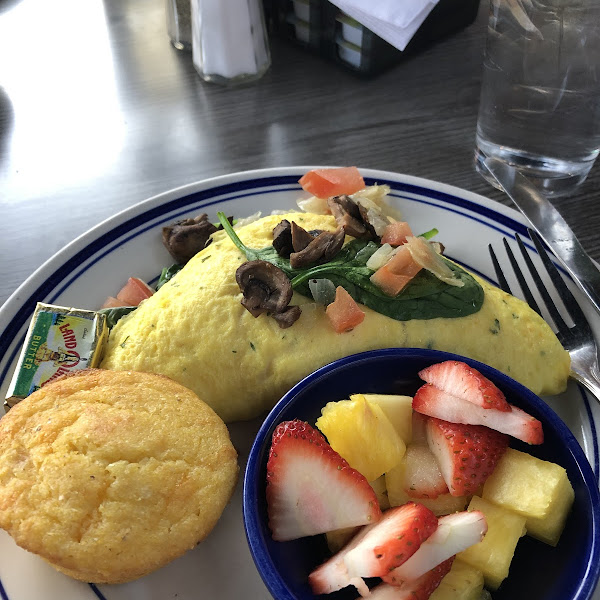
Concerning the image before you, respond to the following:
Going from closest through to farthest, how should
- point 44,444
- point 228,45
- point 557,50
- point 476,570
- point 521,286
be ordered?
point 476,570, point 44,444, point 521,286, point 557,50, point 228,45

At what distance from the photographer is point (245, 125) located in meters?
3.15

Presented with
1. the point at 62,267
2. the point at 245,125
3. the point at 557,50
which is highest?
the point at 557,50

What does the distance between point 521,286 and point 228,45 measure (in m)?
2.01

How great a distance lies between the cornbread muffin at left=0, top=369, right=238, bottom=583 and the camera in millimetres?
1289

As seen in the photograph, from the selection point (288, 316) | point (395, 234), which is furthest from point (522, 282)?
point (288, 316)

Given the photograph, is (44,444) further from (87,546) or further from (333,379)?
(333,379)

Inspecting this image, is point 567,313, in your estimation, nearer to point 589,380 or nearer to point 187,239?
point 589,380

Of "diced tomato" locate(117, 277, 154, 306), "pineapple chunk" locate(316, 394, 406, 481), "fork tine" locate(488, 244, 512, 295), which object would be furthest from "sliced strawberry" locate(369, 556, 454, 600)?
"diced tomato" locate(117, 277, 154, 306)

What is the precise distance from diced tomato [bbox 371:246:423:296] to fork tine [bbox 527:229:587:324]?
59cm

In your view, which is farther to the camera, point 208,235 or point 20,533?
point 208,235

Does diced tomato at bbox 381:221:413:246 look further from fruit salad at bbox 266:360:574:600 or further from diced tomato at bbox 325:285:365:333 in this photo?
fruit salad at bbox 266:360:574:600

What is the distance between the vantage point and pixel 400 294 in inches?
65.5

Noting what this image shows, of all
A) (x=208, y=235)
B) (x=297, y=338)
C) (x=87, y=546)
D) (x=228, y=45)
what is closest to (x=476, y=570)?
(x=297, y=338)

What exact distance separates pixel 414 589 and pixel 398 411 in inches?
16.2
